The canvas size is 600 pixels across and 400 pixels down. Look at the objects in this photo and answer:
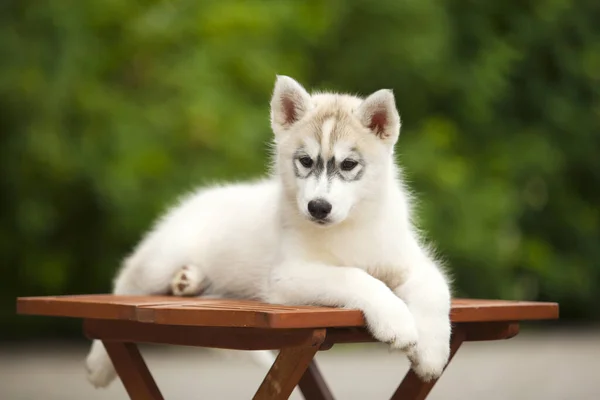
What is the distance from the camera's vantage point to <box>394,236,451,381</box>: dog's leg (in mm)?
2998

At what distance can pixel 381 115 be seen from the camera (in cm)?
335

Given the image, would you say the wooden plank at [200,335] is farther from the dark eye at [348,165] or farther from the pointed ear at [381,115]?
the pointed ear at [381,115]

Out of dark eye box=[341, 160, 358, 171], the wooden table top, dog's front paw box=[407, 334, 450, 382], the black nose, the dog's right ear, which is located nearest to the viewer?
the wooden table top

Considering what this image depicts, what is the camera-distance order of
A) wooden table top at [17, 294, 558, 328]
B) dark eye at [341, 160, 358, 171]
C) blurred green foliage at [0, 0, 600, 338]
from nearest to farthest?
1. wooden table top at [17, 294, 558, 328]
2. dark eye at [341, 160, 358, 171]
3. blurred green foliage at [0, 0, 600, 338]

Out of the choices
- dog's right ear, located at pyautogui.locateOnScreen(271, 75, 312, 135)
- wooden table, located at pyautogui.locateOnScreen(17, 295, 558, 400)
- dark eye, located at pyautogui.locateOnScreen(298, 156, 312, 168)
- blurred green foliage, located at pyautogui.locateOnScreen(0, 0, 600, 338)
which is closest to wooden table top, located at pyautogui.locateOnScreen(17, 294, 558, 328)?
wooden table, located at pyautogui.locateOnScreen(17, 295, 558, 400)

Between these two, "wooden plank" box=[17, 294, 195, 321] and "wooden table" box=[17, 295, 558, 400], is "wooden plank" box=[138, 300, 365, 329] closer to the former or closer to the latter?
"wooden table" box=[17, 295, 558, 400]

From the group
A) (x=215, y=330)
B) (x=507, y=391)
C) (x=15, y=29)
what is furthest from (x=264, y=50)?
(x=215, y=330)

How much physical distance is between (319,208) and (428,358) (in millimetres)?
621

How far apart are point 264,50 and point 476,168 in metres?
2.88

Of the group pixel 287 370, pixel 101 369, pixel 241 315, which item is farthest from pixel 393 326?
pixel 101 369

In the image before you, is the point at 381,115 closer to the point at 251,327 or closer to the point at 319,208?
the point at 319,208

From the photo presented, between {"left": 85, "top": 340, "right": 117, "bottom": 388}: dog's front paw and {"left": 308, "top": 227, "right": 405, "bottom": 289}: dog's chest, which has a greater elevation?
{"left": 308, "top": 227, "right": 405, "bottom": 289}: dog's chest

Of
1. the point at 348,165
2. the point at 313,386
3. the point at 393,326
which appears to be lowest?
the point at 313,386

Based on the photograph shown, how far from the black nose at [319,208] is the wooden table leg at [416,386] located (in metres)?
0.73
